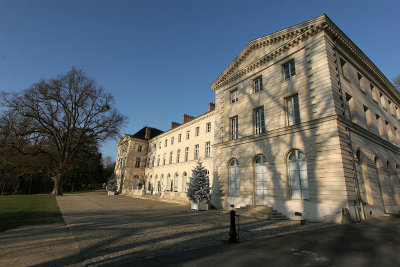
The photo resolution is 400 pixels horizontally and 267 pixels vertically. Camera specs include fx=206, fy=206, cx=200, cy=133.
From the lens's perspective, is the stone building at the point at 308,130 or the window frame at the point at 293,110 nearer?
the stone building at the point at 308,130

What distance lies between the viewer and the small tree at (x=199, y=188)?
15.5m

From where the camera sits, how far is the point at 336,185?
9.65m

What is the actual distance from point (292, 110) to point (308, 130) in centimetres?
193

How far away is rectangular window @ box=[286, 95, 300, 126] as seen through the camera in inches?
488

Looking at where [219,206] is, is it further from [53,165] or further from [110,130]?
[53,165]

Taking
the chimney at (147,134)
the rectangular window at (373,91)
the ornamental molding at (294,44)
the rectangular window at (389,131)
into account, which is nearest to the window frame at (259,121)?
the ornamental molding at (294,44)

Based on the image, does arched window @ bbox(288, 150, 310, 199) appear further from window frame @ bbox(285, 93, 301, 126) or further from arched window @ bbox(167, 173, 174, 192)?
arched window @ bbox(167, 173, 174, 192)

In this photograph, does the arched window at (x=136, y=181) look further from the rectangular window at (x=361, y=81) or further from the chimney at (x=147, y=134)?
the rectangular window at (x=361, y=81)

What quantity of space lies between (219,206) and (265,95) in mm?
8871

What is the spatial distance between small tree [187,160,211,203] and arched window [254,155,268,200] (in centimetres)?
403

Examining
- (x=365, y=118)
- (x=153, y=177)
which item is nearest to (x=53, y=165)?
(x=153, y=177)

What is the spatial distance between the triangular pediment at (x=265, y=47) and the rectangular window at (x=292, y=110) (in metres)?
3.69

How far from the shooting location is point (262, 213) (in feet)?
37.4

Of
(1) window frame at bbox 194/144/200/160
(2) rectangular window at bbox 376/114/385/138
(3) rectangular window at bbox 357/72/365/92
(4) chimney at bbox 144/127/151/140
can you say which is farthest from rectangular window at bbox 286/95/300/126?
(4) chimney at bbox 144/127/151/140
